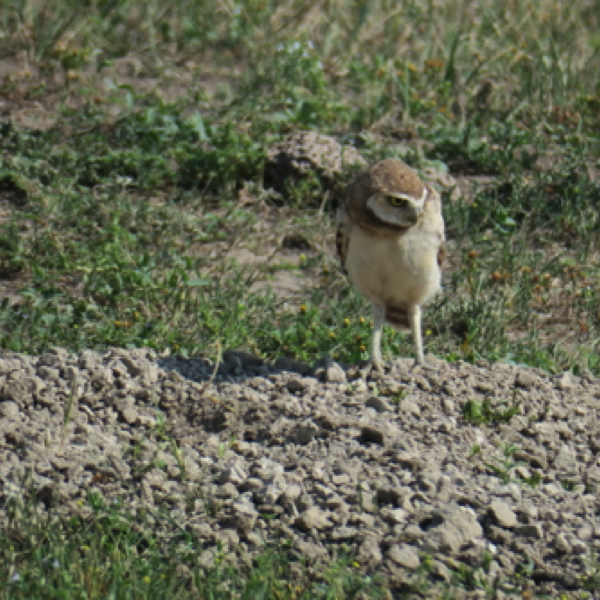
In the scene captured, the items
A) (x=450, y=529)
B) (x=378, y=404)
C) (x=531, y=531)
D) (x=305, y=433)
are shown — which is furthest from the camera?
(x=378, y=404)

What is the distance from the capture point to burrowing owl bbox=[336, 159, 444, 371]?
566 centimetres

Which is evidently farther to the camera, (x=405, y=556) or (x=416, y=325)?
(x=416, y=325)

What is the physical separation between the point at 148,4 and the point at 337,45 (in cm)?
172

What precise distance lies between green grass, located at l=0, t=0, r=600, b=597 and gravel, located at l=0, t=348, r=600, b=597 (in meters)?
0.35

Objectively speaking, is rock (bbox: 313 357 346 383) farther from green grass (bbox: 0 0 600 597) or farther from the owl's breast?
green grass (bbox: 0 0 600 597)

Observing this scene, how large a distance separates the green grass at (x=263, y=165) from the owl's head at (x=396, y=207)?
3.27ft

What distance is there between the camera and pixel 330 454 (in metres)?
4.95

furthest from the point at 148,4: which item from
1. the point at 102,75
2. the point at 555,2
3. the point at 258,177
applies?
the point at 555,2

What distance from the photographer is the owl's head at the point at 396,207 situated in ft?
18.4

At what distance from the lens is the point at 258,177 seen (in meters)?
8.35

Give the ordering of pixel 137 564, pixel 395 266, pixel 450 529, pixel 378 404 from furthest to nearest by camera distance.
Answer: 1. pixel 395 266
2. pixel 378 404
3. pixel 450 529
4. pixel 137 564

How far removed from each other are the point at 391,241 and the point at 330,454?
4.29 ft

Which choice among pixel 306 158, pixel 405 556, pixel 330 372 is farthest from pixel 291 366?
pixel 306 158

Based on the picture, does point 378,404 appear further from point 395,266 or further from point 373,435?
point 395,266
